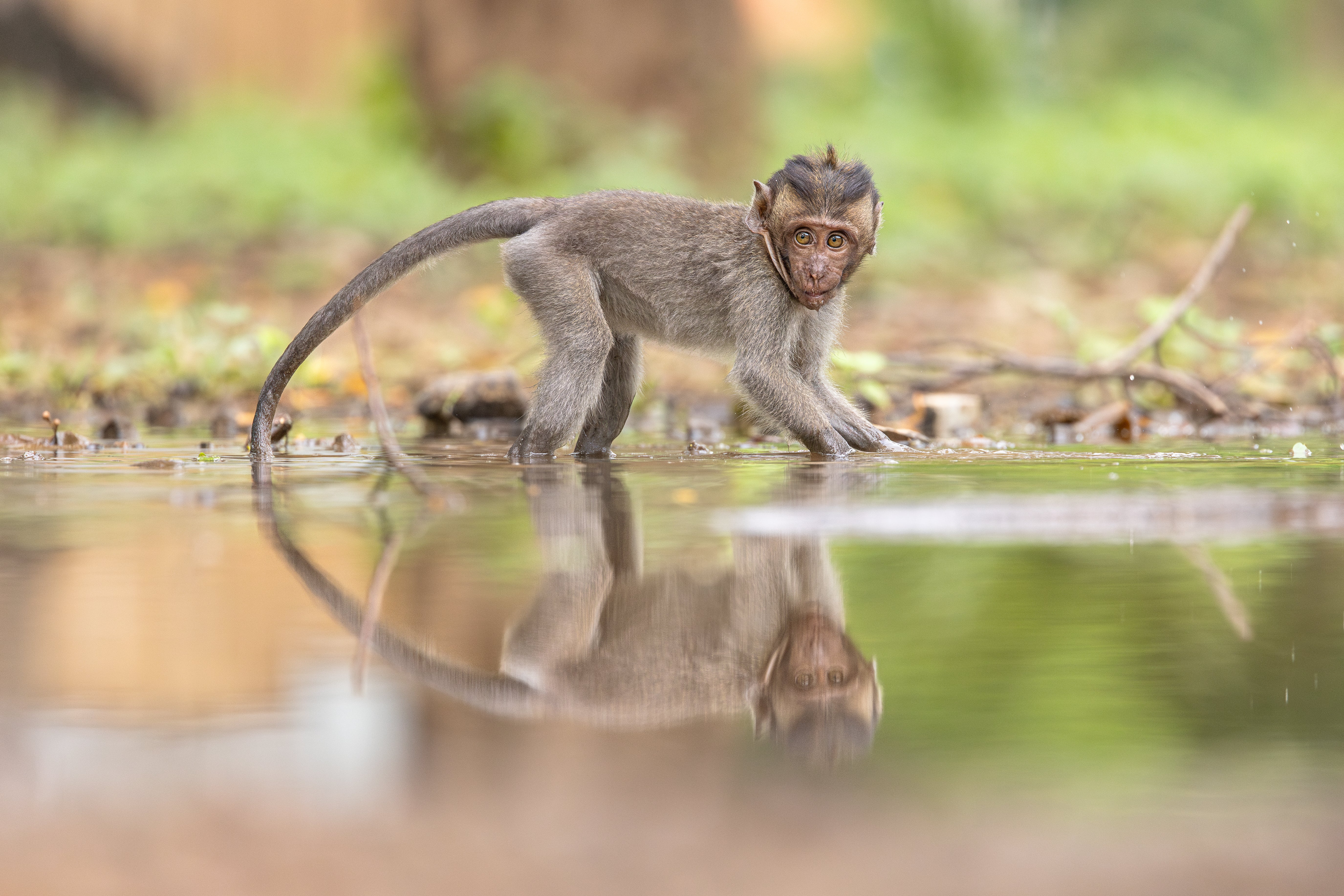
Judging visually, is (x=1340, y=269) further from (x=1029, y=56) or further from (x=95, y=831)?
(x=95, y=831)

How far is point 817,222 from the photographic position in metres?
5.96

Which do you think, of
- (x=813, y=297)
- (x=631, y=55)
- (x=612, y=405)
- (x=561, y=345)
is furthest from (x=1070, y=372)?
(x=631, y=55)

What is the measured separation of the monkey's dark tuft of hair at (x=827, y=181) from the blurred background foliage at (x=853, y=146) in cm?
587

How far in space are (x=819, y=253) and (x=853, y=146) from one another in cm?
Answer: 1210

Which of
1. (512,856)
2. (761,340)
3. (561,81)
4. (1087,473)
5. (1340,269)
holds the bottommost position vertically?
(512,856)

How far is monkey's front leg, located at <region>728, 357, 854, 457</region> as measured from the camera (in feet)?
19.7

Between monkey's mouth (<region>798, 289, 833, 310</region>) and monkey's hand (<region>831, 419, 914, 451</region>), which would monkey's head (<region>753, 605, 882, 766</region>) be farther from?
monkey's hand (<region>831, 419, 914, 451</region>)

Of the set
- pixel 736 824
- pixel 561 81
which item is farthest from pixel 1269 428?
pixel 561 81

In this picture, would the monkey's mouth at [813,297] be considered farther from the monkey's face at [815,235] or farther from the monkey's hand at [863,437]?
the monkey's hand at [863,437]

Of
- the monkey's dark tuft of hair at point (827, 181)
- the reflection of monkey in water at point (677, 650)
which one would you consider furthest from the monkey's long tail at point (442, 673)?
the monkey's dark tuft of hair at point (827, 181)

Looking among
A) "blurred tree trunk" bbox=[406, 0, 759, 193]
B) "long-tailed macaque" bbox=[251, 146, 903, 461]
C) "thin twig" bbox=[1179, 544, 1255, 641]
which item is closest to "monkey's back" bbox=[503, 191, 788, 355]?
"long-tailed macaque" bbox=[251, 146, 903, 461]

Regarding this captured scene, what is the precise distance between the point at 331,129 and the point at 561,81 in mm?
4062

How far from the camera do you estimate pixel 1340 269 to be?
46.3 feet

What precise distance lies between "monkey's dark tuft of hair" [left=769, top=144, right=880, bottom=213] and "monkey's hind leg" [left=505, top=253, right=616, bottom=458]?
3.06 feet
